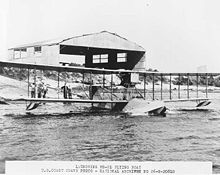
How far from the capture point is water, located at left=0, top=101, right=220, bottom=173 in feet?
27.2

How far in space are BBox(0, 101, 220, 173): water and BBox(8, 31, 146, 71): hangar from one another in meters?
4.55

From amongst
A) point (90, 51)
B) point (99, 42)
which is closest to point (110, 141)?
point (99, 42)

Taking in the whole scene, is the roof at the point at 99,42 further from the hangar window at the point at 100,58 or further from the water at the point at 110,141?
the water at the point at 110,141

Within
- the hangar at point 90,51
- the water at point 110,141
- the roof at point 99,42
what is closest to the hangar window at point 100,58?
the hangar at point 90,51

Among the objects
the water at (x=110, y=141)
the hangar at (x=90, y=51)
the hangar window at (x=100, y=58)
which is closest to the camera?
the water at (x=110, y=141)

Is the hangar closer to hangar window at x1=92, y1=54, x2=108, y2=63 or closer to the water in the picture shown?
hangar window at x1=92, y1=54, x2=108, y2=63

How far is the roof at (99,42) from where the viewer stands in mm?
17995

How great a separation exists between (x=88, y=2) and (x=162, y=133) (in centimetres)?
487

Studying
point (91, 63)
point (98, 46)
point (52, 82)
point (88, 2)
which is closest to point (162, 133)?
point (88, 2)

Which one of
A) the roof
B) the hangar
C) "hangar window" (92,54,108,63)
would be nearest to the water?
the hangar

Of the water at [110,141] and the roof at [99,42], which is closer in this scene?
the water at [110,141]

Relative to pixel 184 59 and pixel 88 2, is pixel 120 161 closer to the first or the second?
pixel 88 2

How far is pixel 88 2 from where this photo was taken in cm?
1067

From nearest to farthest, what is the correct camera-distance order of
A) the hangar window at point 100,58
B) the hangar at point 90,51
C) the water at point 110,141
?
the water at point 110,141, the hangar at point 90,51, the hangar window at point 100,58
